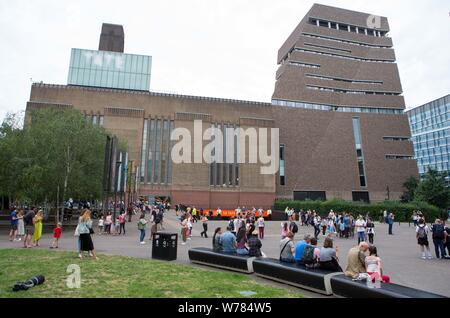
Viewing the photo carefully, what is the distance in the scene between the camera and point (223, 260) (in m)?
9.96

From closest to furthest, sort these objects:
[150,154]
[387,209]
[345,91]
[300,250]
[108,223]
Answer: [300,250], [108,223], [387,209], [150,154], [345,91]

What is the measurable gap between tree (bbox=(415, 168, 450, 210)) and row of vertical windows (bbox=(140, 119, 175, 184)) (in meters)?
42.6

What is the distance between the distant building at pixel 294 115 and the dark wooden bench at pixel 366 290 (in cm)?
5186

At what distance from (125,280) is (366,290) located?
5528mm

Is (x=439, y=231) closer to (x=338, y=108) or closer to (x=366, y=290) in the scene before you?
(x=366, y=290)

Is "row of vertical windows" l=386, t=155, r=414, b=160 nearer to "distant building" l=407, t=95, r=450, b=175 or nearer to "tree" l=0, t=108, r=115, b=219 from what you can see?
"distant building" l=407, t=95, r=450, b=175

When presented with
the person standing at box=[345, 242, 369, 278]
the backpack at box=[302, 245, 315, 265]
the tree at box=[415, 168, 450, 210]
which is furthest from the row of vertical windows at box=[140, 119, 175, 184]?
the person standing at box=[345, 242, 369, 278]

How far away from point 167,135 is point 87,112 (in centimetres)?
1527

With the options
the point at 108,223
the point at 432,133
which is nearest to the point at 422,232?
the point at 108,223

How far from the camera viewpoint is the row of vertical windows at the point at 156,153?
58375 mm

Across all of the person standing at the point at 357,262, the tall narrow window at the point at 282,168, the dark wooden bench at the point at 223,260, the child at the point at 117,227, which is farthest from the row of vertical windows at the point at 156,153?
the person standing at the point at 357,262

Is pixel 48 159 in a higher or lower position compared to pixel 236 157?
lower

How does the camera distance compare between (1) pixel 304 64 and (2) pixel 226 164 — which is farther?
(1) pixel 304 64
